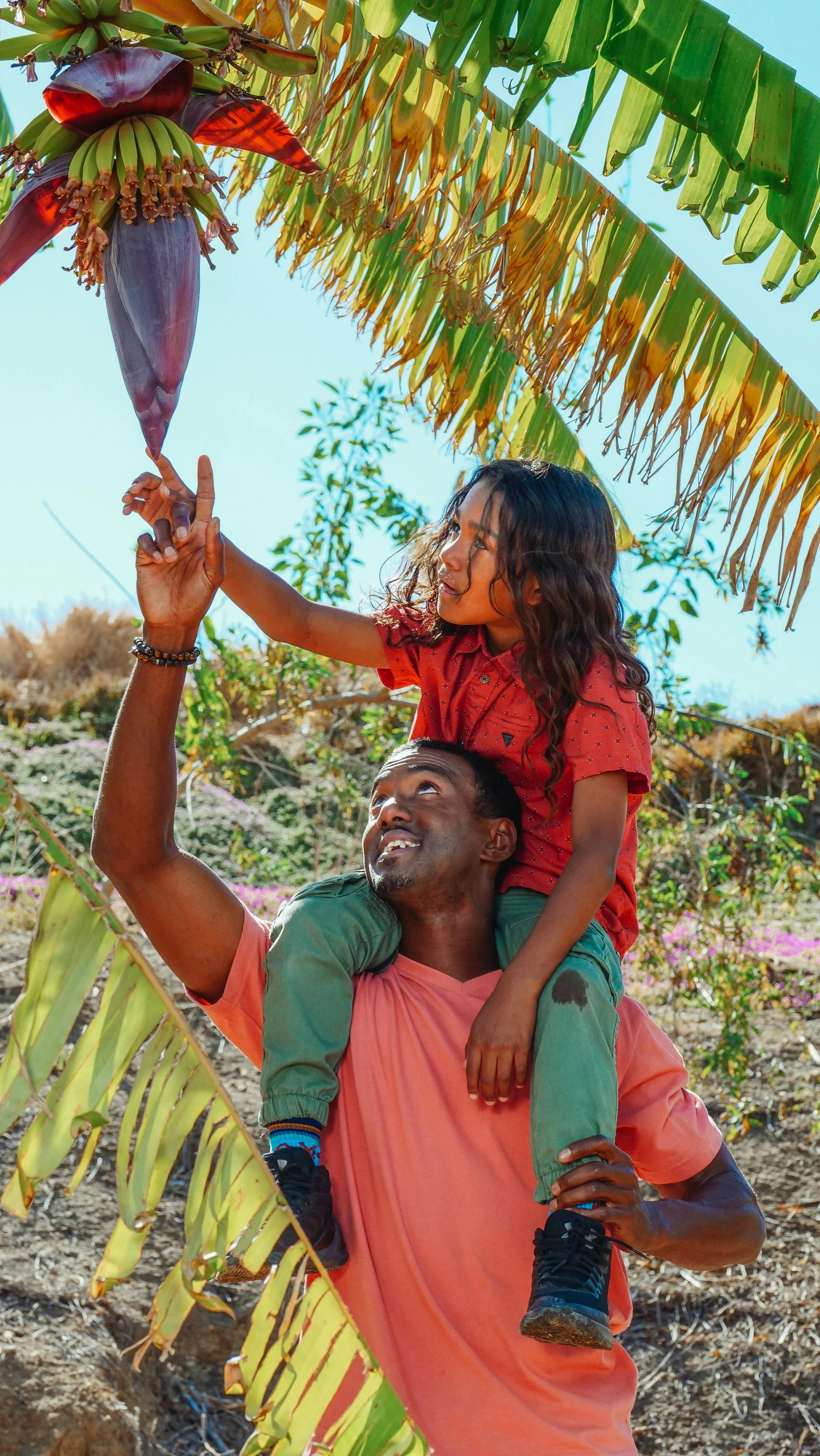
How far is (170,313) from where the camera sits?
76.4 inches

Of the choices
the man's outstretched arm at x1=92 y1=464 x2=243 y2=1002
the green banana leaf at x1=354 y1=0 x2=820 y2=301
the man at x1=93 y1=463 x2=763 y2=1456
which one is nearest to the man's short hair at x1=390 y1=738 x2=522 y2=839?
the man at x1=93 y1=463 x2=763 y2=1456

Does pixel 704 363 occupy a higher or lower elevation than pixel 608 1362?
higher

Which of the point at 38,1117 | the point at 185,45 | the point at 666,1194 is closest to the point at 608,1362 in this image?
the point at 666,1194

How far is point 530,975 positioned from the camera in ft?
7.69

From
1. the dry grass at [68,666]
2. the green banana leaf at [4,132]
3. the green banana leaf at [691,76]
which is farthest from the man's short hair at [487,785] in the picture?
the dry grass at [68,666]

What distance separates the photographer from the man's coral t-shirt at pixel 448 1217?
224cm

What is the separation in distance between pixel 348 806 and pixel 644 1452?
302cm

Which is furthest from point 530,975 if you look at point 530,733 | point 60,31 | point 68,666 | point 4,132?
point 68,666

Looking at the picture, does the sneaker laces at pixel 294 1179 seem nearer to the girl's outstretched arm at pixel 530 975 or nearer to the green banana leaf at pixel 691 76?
the girl's outstretched arm at pixel 530 975

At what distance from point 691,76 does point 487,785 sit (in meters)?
1.52

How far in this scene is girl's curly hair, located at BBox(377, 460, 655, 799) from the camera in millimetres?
2654

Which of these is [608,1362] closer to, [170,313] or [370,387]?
[170,313]

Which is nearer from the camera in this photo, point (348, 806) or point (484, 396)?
point (484, 396)

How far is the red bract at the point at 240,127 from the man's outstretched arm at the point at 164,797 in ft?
1.94
